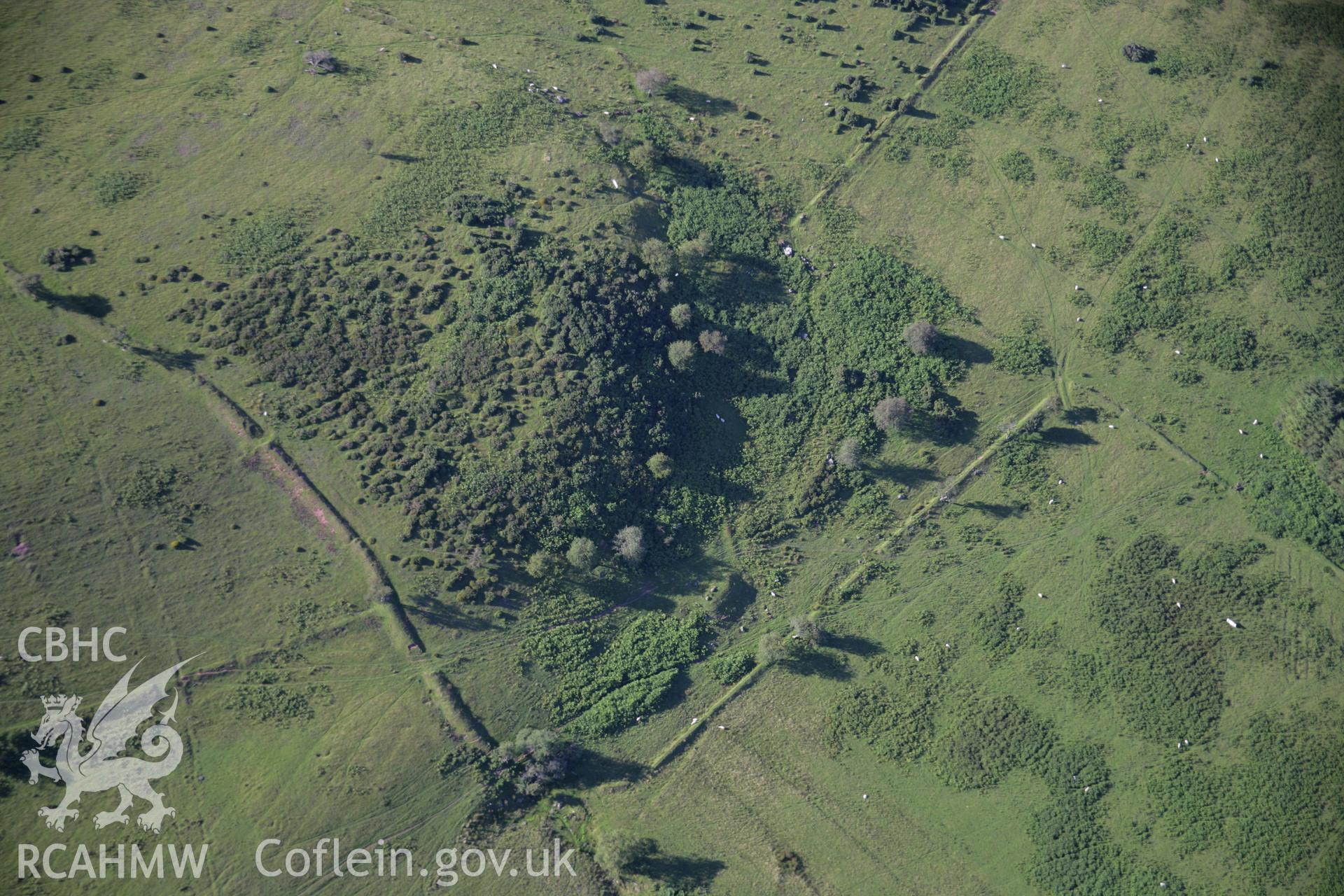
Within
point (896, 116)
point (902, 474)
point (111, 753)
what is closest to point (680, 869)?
→ point (902, 474)

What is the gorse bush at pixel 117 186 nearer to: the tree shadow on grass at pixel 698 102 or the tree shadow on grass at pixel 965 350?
the tree shadow on grass at pixel 698 102

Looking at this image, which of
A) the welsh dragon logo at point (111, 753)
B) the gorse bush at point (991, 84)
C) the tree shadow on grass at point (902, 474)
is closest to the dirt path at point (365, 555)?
the welsh dragon logo at point (111, 753)

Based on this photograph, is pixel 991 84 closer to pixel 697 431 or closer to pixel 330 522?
pixel 697 431

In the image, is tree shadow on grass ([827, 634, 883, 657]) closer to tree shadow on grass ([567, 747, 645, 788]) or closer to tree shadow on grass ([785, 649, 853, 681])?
tree shadow on grass ([785, 649, 853, 681])

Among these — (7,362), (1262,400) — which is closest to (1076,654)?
(1262,400)

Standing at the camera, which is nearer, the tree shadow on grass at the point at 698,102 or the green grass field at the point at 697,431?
the green grass field at the point at 697,431

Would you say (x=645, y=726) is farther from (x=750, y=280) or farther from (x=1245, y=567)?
(x=1245, y=567)

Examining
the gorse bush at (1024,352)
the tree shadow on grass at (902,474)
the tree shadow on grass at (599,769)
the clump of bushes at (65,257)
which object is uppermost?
the clump of bushes at (65,257)
